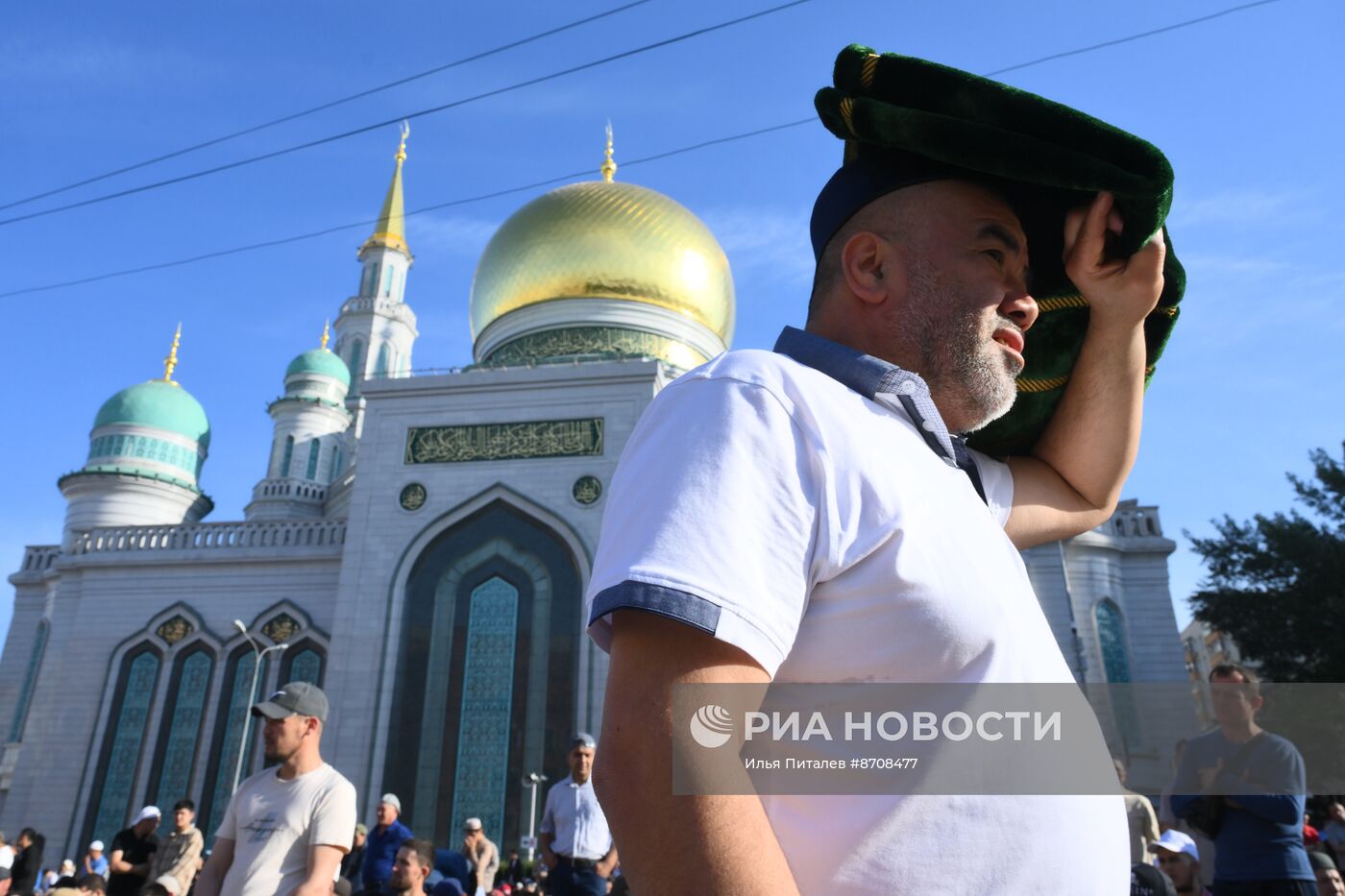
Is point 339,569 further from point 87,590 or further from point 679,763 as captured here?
point 679,763

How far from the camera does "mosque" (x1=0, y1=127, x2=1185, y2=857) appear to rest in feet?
39.0

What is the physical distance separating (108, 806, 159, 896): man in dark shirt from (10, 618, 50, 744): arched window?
11447 mm

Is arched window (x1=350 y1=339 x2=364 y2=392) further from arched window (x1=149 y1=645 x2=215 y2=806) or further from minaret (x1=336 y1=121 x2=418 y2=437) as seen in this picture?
arched window (x1=149 y1=645 x2=215 y2=806)

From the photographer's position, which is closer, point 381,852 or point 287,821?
point 287,821

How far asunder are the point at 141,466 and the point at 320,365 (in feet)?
14.4

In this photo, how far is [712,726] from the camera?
0.72m

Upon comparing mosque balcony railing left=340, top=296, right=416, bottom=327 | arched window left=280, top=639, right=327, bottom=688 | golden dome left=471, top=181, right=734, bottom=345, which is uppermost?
mosque balcony railing left=340, top=296, right=416, bottom=327

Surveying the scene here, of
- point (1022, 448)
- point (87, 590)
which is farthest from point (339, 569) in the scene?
point (1022, 448)

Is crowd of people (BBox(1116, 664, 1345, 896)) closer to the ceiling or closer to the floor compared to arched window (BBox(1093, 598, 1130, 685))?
closer to the floor

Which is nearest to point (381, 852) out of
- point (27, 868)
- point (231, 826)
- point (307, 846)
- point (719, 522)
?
point (231, 826)

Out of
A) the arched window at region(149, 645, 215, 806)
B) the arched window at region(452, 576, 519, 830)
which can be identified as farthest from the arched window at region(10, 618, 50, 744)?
the arched window at region(452, 576, 519, 830)

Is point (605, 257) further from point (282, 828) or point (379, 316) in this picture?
point (282, 828)

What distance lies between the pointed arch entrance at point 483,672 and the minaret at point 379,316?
11254mm

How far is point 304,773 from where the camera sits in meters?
2.75
